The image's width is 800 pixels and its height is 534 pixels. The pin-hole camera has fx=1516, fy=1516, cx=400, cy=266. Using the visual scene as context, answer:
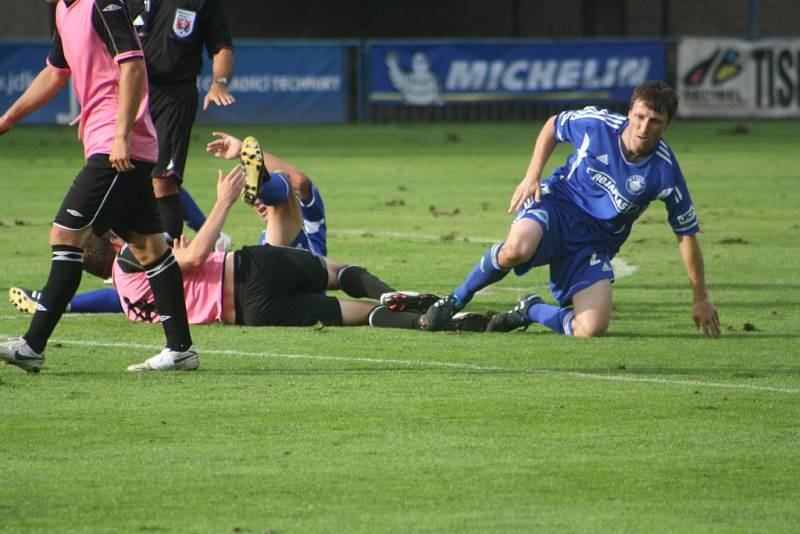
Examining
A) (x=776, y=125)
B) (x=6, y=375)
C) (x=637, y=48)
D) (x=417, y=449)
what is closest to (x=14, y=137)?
(x=637, y=48)

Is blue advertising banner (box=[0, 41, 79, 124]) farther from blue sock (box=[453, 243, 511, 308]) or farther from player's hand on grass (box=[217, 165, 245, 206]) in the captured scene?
blue sock (box=[453, 243, 511, 308])

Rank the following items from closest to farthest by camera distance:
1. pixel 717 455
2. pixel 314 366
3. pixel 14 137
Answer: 1. pixel 717 455
2. pixel 314 366
3. pixel 14 137

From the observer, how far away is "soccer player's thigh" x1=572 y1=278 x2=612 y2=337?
8398 millimetres

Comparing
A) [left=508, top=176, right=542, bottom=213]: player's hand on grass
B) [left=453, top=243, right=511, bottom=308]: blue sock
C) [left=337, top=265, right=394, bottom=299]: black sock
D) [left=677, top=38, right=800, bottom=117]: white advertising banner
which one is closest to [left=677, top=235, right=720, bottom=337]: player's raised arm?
[left=508, top=176, right=542, bottom=213]: player's hand on grass

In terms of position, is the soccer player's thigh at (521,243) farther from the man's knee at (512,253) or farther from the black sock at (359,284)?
the black sock at (359,284)

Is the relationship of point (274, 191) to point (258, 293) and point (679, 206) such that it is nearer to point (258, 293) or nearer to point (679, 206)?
point (258, 293)

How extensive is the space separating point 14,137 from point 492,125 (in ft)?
30.8

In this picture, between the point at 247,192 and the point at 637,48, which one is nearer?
the point at 247,192

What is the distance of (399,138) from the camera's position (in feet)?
88.1

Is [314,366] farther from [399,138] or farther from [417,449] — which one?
[399,138]

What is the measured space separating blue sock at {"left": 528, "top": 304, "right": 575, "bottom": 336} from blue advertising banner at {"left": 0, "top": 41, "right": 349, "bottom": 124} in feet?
67.0

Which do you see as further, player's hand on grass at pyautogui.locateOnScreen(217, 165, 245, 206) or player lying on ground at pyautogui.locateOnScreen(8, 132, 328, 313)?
player lying on ground at pyautogui.locateOnScreen(8, 132, 328, 313)

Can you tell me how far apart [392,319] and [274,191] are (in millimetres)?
1158

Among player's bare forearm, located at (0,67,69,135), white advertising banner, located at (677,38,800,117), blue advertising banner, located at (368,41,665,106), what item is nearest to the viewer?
player's bare forearm, located at (0,67,69,135)
